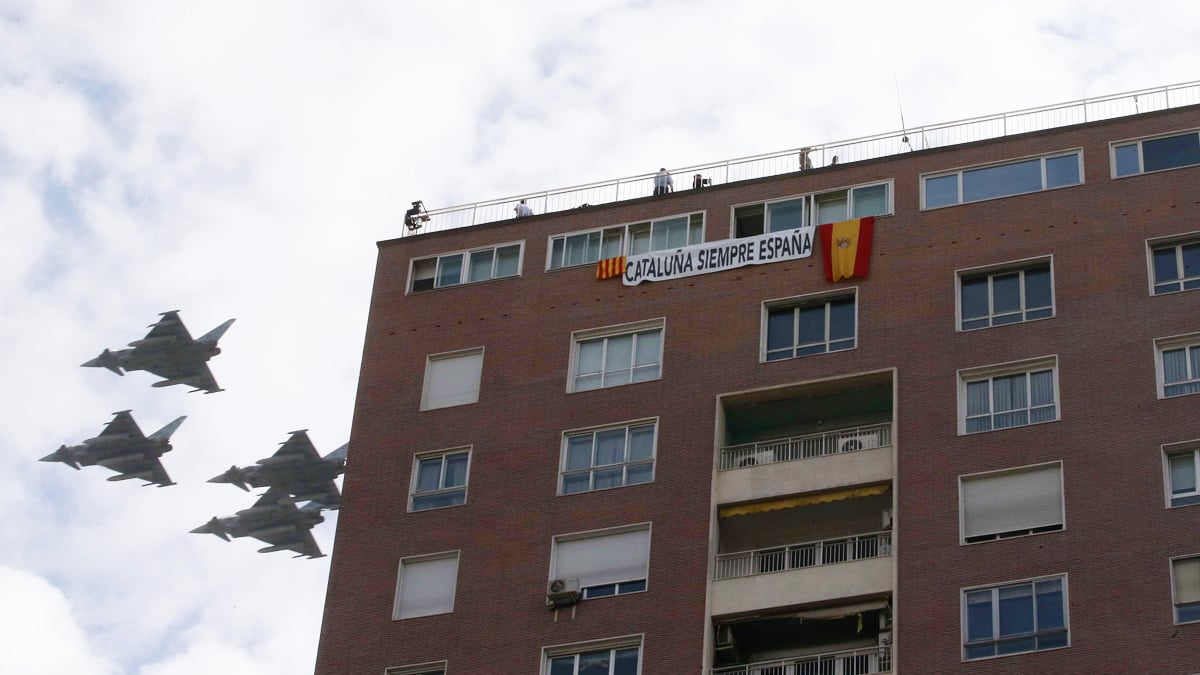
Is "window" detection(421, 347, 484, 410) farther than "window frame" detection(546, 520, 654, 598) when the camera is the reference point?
Yes

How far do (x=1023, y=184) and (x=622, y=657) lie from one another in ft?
48.2

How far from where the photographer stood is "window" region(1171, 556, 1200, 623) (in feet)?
117

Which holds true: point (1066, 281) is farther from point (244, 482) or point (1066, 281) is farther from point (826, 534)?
point (244, 482)

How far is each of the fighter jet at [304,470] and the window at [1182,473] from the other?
6872 cm

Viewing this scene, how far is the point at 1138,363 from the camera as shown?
3997 centimetres

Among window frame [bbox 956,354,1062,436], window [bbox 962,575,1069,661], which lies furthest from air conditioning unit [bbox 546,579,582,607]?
window frame [bbox 956,354,1062,436]

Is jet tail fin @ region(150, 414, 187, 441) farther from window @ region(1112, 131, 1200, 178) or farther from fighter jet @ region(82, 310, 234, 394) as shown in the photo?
window @ region(1112, 131, 1200, 178)

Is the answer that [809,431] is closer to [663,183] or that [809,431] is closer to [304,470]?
[663,183]

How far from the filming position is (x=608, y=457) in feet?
143

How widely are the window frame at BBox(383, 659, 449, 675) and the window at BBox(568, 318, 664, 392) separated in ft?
24.5

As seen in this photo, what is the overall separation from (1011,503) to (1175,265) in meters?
6.98

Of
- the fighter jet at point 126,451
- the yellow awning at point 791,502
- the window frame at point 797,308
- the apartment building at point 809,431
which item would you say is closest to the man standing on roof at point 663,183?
the apartment building at point 809,431

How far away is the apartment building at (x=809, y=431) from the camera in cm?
3812

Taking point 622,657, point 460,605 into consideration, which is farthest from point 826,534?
point 460,605
